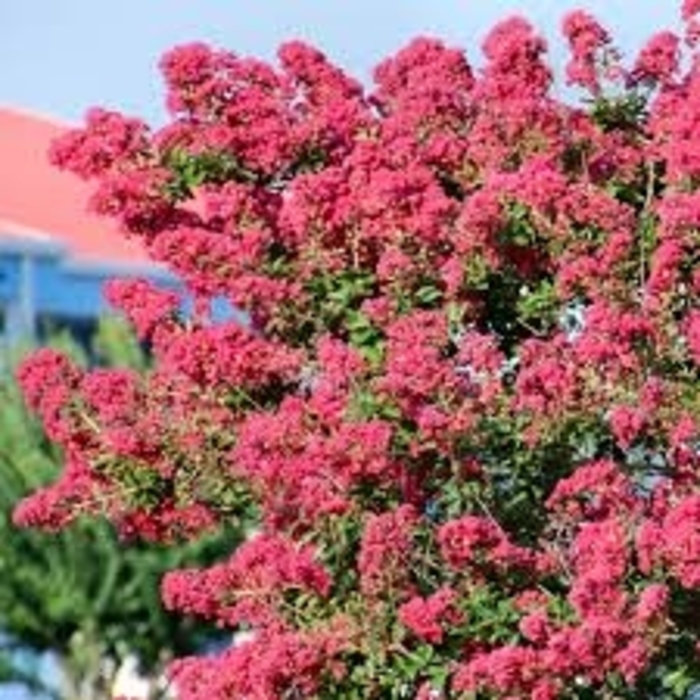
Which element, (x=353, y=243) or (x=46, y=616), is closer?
(x=353, y=243)

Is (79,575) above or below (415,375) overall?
below

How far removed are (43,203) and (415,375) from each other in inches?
883

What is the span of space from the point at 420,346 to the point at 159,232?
4.10ft

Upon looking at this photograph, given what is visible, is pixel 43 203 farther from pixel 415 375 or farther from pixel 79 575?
pixel 415 375

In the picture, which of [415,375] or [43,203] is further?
[43,203]

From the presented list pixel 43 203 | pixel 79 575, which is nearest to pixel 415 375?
pixel 79 575

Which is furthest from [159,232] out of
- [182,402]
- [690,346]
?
[690,346]

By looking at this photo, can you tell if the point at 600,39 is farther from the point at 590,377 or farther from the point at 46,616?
the point at 46,616

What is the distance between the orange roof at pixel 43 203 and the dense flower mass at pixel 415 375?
54.8ft

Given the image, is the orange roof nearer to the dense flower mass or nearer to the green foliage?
the green foliage

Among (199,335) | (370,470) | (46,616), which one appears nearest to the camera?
(370,470)

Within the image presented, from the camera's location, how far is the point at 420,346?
25.1 feet

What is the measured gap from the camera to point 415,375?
24.6ft

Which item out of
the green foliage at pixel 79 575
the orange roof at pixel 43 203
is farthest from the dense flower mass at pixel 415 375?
the orange roof at pixel 43 203
